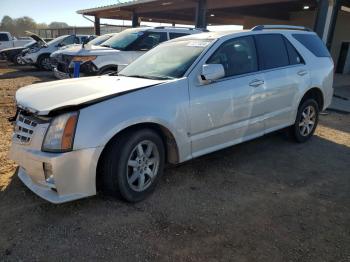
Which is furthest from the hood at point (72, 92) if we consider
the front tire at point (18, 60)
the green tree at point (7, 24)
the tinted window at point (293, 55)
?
the green tree at point (7, 24)

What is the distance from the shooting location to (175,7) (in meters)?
18.7

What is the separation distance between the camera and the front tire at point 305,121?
562 cm

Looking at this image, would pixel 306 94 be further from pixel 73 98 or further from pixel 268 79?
pixel 73 98

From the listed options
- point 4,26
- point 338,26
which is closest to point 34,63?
point 338,26

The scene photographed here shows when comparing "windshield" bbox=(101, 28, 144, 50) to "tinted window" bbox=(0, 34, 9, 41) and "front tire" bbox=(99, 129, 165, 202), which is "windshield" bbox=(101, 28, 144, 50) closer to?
"front tire" bbox=(99, 129, 165, 202)

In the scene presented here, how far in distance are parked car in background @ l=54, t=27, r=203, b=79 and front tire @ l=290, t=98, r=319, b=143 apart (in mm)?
4836

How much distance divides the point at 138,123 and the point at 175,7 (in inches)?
654

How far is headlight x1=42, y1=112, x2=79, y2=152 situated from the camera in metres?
3.03

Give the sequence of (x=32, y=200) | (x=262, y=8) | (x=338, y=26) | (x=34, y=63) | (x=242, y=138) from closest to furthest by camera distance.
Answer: (x=32, y=200) < (x=242, y=138) < (x=34, y=63) < (x=262, y=8) < (x=338, y=26)

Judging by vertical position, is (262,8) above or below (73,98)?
above

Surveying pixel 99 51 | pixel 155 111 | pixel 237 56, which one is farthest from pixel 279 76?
pixel 99 51

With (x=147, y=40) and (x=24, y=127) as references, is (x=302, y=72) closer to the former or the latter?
(x=24, y=127)

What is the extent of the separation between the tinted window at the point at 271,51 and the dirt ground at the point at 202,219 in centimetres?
142

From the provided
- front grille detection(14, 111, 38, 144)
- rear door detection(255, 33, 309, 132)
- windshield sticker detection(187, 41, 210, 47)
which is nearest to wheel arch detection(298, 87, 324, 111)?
rear door detection(255, 33, 309, 132)
